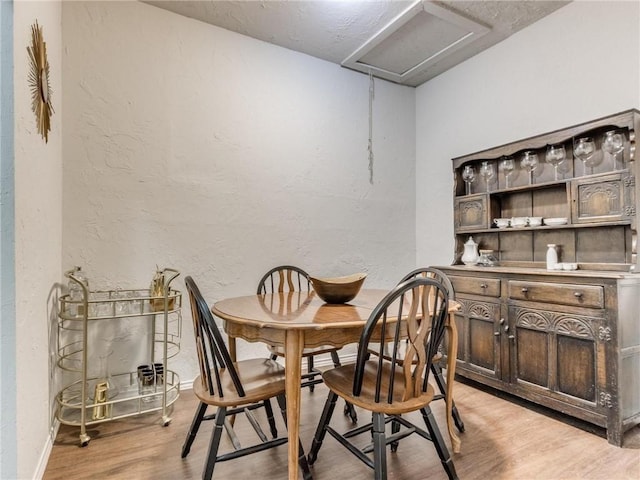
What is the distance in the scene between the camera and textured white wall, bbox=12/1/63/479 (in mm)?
1400

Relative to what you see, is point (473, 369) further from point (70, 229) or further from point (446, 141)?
point (70, 229)

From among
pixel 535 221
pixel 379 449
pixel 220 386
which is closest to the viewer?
pixel 379 449

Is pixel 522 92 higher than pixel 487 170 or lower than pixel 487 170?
higher

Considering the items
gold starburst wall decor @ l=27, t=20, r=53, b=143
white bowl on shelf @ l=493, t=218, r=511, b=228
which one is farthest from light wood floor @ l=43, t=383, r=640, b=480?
gold starburst wall decor @ l=27, t=20, r=53, b=143

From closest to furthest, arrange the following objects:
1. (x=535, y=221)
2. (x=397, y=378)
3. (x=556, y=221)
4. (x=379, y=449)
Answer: (x=379, y=449) → (x=397, y=378) → (x=556, y=221) → (x=535, y=221)

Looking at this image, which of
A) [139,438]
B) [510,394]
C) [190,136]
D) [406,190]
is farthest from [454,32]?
[139,438]

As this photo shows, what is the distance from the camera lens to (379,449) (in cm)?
139

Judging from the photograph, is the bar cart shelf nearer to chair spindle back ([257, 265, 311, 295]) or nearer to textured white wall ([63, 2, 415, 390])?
textured white wall ([63, 2, 415, 390])

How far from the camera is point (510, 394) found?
2.49 m

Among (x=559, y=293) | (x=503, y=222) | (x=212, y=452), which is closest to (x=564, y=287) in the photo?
(x=559, y=293)

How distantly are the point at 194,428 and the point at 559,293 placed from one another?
2186 mm

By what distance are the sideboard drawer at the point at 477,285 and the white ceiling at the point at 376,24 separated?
1.98m

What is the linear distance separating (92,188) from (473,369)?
9.81ft

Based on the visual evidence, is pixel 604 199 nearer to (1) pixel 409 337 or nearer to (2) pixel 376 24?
(1) pixel 409 337
